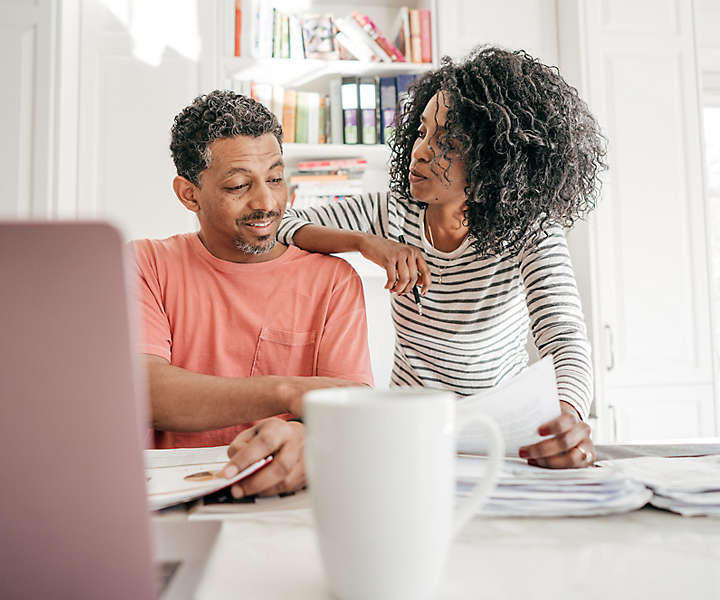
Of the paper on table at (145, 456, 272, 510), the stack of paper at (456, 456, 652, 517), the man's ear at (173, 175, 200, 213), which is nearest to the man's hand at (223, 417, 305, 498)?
the paper on table at (145, 456, 272, 510)

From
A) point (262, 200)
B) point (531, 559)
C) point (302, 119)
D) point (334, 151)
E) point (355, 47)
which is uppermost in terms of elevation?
point (355, 47)

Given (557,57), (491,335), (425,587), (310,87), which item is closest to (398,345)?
(491,335)

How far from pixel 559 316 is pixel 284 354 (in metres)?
0.54

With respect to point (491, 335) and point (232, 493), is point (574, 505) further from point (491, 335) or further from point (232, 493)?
point (491, 335)

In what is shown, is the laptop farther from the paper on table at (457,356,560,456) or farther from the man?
the man

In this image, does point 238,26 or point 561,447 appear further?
point 238,26

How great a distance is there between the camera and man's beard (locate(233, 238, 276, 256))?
4.22ft

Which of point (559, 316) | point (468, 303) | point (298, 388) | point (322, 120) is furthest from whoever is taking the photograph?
point (322, 120)

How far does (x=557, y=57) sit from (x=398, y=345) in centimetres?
180

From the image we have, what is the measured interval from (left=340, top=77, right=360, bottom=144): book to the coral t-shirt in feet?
4.59

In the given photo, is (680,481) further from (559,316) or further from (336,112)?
(336,112)

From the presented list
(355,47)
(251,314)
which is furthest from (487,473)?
(355,47)

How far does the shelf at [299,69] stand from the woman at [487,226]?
1175mm

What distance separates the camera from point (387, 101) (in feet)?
8.43
